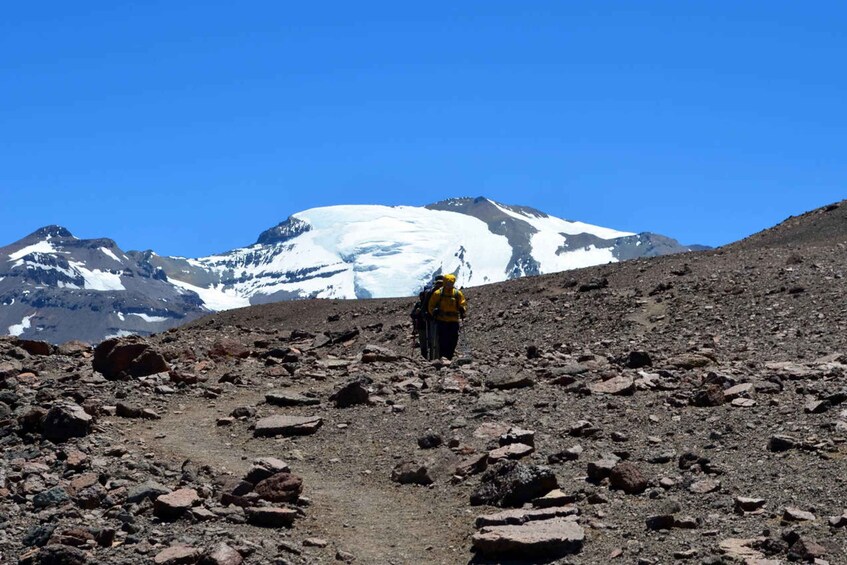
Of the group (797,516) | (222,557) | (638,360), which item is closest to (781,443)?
(797,516)

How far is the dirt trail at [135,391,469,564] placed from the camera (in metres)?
10.4

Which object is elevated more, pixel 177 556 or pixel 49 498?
pixel 49 498

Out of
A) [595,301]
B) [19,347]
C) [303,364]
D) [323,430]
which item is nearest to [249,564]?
[323,430]

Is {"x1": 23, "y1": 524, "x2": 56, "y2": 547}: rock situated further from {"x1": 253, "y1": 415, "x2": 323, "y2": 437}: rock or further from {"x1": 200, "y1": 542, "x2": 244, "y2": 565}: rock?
{"x1": 253, "y1": 415, "x2": 323, "y2": 437}: rock

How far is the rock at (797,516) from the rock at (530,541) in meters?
1.70

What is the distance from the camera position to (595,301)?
100 ft

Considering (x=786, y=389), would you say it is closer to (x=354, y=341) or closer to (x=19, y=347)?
(x=19, y=347)

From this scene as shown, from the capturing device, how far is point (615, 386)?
16.0 metres

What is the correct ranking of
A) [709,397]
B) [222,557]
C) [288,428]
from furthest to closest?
[288,428]
[709,397]
[222,557]

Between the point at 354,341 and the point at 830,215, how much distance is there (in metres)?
21.9

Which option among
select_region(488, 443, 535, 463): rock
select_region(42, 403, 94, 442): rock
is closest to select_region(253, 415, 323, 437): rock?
select_region(42, 403, 94, 442): rock

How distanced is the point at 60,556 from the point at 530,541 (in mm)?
3917

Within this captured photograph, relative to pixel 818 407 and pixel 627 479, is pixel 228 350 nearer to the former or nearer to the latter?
pixel 818 407

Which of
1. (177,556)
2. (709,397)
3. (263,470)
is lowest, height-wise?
(177,556)
